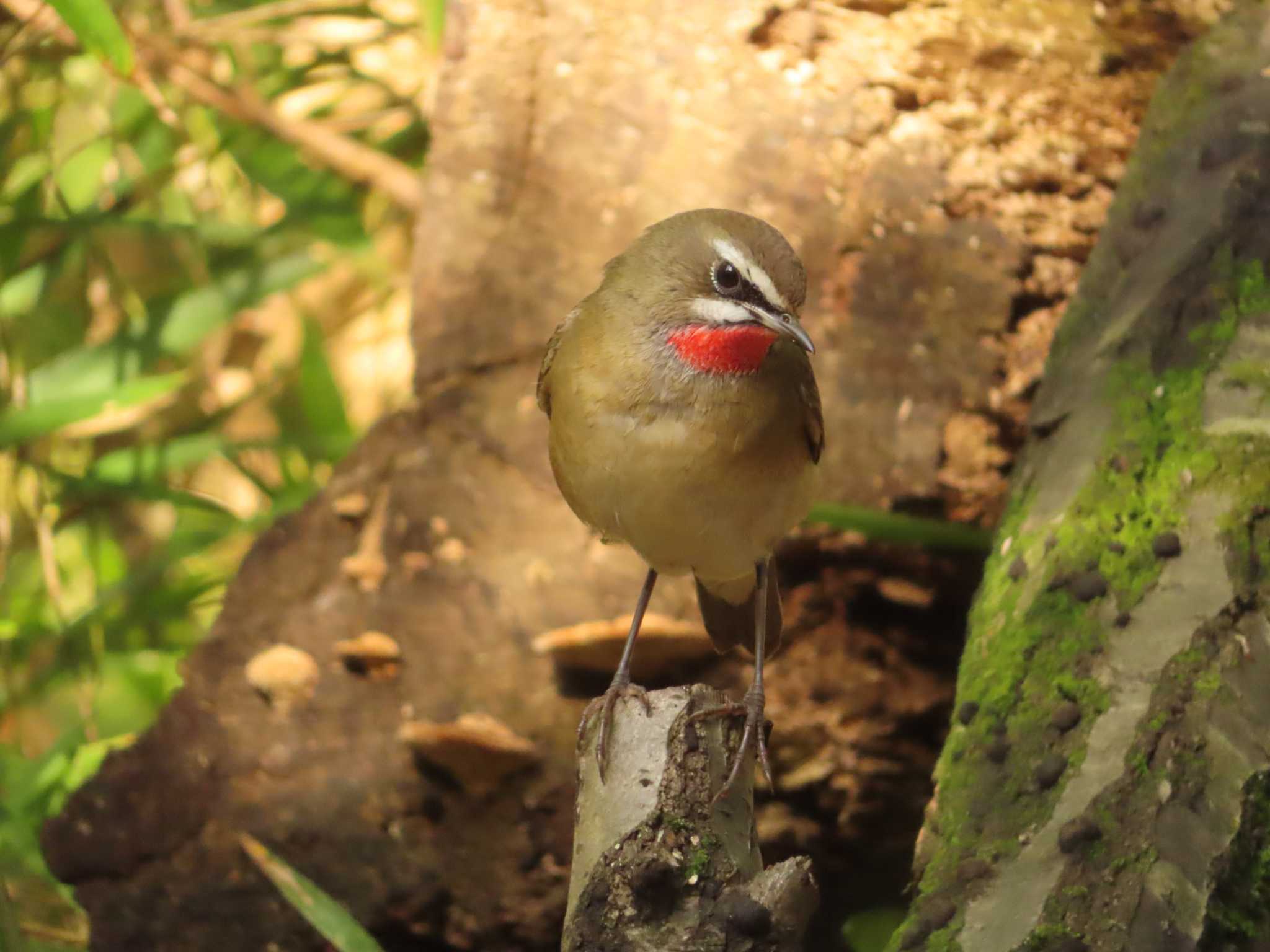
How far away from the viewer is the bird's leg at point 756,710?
1.96 m

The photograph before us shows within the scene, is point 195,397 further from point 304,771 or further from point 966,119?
point 966,119

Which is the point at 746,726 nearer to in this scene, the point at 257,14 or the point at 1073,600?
the point at 1073,600

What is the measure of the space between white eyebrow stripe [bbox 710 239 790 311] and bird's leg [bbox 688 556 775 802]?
62cm

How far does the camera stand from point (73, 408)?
369 centimetres

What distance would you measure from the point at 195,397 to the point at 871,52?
9.85ft

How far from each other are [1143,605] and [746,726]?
731 mm

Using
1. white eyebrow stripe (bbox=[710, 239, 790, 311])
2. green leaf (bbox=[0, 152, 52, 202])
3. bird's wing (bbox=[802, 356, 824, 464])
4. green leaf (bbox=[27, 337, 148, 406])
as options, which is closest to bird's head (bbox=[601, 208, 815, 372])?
white eyebrow stripe (bbox=[710, 239, 790, 311])

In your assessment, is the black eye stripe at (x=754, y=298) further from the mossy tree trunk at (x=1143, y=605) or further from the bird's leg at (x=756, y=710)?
the mossy tree trunk at (x=1143, y=605)

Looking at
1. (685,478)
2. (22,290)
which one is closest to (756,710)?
(685,478)

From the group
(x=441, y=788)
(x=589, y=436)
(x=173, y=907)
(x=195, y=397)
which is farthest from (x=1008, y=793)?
(x=195, y=397)

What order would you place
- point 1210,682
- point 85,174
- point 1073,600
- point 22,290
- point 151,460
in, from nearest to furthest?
point 1210,682 → point 1073,600 → point 22,290 → point 151,460 → point 85,174

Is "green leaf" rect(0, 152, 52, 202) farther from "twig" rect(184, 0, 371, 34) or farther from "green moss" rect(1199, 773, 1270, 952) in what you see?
"green moss" rect(1199, 773, 1270, 952)

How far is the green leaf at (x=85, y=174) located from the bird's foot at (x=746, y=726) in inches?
129

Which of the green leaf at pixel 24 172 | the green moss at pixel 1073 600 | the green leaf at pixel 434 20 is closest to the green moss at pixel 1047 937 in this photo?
the green moss at pixel 1073 600
